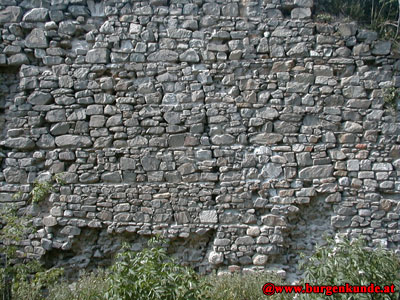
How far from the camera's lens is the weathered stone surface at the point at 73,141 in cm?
517

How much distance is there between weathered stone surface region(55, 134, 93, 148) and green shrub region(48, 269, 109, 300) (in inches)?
72.2

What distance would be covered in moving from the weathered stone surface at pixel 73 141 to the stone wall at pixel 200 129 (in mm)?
23

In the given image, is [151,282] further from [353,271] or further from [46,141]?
[46,141]

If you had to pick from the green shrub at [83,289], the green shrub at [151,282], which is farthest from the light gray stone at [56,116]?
the green shrub at [151,282]

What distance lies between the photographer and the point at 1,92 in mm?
5344

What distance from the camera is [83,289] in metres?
4.37

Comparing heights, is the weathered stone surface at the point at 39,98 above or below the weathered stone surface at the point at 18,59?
below

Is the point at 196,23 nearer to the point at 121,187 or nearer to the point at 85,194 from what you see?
the point at 121,187

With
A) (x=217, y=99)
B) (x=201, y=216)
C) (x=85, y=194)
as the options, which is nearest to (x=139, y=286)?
(x=201, y=216)

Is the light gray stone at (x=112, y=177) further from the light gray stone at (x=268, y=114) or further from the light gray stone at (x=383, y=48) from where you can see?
the light gray stone at (x=383, y=48)

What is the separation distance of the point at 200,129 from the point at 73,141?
1906 millimetres

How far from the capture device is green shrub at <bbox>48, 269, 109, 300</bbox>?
4.19m

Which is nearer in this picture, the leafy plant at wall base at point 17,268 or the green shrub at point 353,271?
the green shrub at point 353,271

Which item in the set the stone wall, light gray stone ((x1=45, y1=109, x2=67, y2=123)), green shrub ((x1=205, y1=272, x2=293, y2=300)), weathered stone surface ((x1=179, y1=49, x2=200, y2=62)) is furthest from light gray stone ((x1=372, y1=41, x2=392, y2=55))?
light gray stone ((x1=45, y1=109, x2=67, y2=123))
